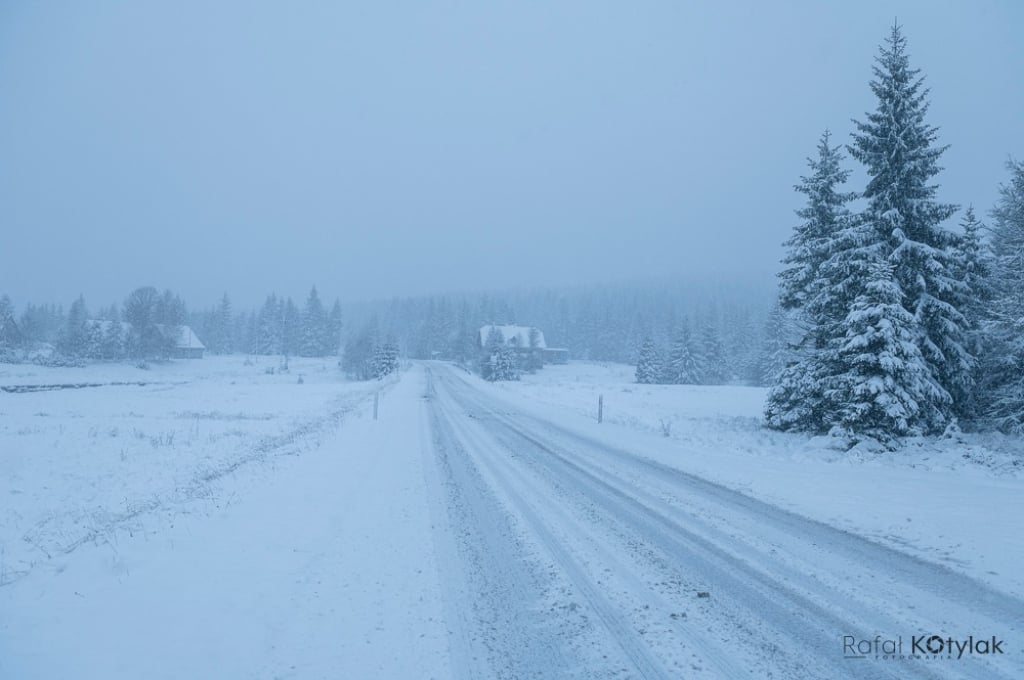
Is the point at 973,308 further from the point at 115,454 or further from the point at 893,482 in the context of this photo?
the point at 115,454

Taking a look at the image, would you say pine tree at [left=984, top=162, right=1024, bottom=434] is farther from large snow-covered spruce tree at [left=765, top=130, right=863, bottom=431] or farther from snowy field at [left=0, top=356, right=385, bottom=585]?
snowy field at [left=0, top=356, right=385, bottom=585]

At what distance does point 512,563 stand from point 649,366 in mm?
66132

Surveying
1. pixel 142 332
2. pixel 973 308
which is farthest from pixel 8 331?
pixel 973 308

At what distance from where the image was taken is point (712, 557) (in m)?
6.20

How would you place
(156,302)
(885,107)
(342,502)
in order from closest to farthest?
(342,502)
(885,107)
(156,302)

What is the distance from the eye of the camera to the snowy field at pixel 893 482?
21.7 feet

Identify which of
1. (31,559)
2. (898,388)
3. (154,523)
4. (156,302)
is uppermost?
(156,302)

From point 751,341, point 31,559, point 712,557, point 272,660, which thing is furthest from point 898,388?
point 751,341

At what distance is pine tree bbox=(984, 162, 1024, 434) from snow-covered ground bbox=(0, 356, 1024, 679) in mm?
1978

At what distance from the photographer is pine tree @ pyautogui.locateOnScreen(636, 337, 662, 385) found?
227 feet

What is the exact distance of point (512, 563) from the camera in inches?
236

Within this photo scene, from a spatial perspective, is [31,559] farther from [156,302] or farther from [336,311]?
[336,311]

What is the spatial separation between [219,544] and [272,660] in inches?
130

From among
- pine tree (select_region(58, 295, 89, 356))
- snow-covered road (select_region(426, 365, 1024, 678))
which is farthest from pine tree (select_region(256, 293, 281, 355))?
snow-covered road (select_region(426, 365, 1024, 678))
